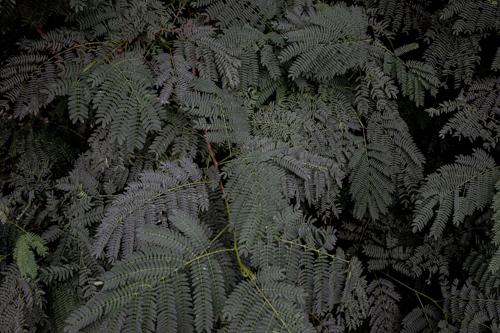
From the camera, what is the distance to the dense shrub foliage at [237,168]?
5.00 ft

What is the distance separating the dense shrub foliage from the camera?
152 centimetres

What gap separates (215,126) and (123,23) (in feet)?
2.90

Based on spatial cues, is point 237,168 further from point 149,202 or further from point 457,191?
point 457,191

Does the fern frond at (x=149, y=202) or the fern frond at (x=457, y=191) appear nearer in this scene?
the fern frond at (x=149, y=202)

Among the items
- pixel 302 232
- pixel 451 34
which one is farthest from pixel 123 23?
pixel 451 34

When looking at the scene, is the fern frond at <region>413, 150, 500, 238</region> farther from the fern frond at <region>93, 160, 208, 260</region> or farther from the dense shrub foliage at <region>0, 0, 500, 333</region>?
the fern frond at <region>93, 160, 208, 260</region>

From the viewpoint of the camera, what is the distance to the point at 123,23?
6.30 feet

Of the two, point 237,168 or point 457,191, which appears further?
point 457,191

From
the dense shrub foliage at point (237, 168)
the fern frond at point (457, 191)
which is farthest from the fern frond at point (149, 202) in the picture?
the fern frond at point (457, 191)

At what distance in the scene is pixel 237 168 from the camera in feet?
5.66

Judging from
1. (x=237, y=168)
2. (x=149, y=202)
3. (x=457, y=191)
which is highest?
(x=237, y=168)

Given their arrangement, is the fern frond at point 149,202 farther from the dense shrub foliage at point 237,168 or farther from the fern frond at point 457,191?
the fern frond at point 457,191

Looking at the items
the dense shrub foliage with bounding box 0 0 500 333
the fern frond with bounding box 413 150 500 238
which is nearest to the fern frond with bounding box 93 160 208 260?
the dense shrub foliage with bounding box 0 0 500 333

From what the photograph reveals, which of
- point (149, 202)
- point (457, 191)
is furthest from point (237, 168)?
point (457, 191)
